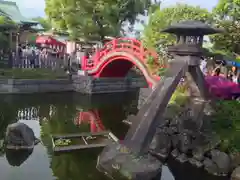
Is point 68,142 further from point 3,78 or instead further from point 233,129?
point 3,78

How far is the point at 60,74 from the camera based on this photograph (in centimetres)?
2684

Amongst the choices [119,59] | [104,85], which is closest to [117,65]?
[104,85]

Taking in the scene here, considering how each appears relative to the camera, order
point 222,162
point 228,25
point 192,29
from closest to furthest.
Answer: point 192,29 < point 222,162 < point 228,25

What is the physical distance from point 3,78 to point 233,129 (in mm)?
17587

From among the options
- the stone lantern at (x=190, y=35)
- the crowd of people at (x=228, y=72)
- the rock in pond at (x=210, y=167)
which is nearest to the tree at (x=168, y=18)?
the crowd of people at (x=228, y=72)

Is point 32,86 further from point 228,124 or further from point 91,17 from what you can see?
point 228,124

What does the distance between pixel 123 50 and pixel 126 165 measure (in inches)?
501

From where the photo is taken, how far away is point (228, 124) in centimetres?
1477

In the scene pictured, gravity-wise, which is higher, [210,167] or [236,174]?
[236,174]

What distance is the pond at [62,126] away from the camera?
12.0 meters

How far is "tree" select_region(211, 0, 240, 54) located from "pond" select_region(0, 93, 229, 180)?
8.09 m

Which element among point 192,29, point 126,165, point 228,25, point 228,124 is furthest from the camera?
point 228,25

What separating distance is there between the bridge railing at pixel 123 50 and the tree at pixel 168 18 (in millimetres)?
1047

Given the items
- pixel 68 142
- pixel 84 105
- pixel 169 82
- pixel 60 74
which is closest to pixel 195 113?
pixel 169 82
